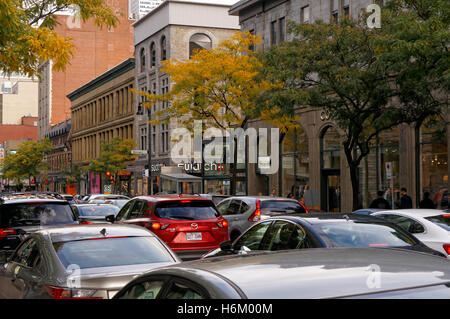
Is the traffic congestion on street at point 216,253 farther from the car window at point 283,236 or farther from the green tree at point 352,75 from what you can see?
the green tree at point 352,75

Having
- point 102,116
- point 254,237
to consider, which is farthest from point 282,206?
point 102,116

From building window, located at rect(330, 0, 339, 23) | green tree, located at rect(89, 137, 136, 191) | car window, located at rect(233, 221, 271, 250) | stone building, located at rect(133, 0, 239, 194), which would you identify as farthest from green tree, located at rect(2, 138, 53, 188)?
car window, located at rect(233, 221, 271, 250)

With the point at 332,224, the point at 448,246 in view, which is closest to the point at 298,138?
the point at 448,246

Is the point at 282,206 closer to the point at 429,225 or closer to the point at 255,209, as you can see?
the point at 255,209

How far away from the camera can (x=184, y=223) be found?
589 inches

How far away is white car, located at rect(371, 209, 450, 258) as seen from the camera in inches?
468

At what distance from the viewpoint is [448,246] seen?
37.8 feet

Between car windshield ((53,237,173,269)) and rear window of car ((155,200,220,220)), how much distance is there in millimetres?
6463

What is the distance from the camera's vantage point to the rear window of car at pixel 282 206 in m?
18.8

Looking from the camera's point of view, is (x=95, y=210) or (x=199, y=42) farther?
(x=199, y=42)

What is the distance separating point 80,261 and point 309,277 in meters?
4.96

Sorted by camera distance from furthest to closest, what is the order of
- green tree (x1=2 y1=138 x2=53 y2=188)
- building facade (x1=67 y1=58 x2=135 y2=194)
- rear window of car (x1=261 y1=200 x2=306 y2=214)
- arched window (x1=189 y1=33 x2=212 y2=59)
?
green tree (x1=2 y1=138 x2=53 y2=188), building facade (x1=67 y1=58 x2=135 y2=194), arched window (x1=189 y1=33 x2=212 y2=59), rear window of car (x1=261 y1=200 x2=306 y2=214)

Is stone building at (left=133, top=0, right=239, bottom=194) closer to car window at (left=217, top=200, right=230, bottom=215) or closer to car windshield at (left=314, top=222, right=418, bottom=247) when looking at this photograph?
car window at (left=217, top=200, right=230, bottom=215)
